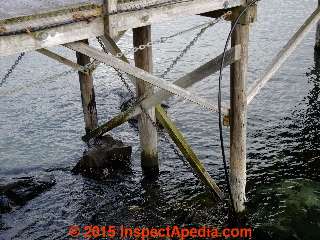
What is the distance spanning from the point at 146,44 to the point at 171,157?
13.7 feet

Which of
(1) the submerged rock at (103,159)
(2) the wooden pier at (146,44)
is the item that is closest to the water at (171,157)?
(1) the submerged rock at (103,159)

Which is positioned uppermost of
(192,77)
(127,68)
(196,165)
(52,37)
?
(52,37)

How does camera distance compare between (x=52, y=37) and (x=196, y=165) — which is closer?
(x=52, y=37)

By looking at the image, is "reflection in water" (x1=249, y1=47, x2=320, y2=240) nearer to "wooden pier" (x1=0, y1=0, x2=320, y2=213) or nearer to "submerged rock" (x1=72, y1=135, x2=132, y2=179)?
"wooden pier" (x1=0, y1=0, x2=320, y2=213)

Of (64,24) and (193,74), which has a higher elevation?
(64,24)

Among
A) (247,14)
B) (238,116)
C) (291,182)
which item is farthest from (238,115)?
(291,182)

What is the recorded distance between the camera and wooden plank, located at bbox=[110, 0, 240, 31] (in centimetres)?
493

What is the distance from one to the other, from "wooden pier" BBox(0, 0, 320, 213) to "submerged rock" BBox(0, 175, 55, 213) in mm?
1473

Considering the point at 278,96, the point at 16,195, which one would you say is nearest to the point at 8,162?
the point at 16,195

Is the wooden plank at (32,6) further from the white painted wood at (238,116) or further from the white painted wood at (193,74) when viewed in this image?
the white painted wood at (238,116)

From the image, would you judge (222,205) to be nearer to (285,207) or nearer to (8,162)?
(285,207)

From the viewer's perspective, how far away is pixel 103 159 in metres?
8.98

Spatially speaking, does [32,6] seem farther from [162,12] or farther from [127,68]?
[162,12]

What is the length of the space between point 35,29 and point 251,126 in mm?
7771
